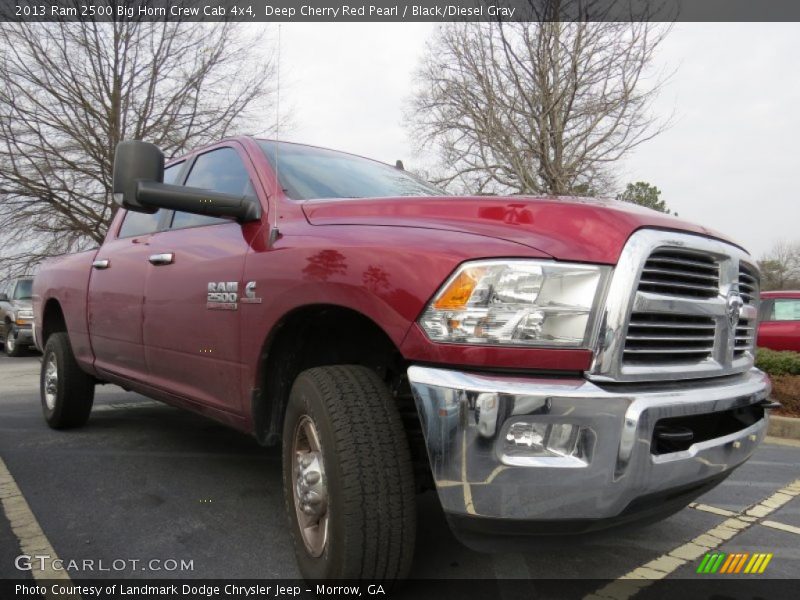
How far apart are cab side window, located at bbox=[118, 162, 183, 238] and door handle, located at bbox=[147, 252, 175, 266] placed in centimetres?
38

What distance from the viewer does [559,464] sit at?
1.66 metres

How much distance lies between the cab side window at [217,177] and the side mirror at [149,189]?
1.15ft

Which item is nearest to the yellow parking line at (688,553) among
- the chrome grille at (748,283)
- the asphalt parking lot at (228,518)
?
the asphalt parking lot at (228,518)

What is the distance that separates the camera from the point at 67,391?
176 inches

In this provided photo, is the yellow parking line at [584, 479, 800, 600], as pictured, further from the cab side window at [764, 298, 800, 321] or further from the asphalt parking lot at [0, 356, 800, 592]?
the cab side window at [764, 298, 800, 321]

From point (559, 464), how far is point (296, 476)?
1.05 metres

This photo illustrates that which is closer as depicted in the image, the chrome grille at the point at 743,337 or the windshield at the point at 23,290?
the chrome grille at the point at 743,337

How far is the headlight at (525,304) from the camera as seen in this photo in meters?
1.73

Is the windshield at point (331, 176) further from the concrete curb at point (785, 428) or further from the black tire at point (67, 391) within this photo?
the concrete curb at point (785, 428)

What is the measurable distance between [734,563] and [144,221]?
12.0 feet

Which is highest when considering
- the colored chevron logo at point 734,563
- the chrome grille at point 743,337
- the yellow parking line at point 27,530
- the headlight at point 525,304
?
the headlight at point 525,304

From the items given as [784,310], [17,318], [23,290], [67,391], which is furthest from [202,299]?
[23,290]

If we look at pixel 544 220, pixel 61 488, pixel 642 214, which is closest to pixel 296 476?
pixel 544 220

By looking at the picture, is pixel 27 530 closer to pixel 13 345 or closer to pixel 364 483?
pixel 364 483
